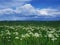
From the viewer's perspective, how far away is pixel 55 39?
23.4 ft

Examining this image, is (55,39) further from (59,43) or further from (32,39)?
(32,39)

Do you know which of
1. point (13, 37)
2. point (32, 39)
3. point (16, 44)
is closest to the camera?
point (16, 44)

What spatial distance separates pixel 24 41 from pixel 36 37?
535 mm

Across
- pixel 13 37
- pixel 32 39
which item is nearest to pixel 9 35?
pixel 13 37

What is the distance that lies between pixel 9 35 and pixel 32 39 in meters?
1.26

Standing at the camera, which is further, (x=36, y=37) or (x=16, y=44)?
(x=36, y=37)

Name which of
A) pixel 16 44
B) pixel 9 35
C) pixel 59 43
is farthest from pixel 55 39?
pixel 9 35

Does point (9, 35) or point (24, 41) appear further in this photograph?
point (9, 35)

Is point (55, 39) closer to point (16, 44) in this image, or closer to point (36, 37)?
point (36, 37)

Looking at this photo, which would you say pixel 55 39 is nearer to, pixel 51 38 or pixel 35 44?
pixel 51 38

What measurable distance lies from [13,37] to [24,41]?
0.91m

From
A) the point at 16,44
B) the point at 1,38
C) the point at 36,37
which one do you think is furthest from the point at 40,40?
the point at 1,38

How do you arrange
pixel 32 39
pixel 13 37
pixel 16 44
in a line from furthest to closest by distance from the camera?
pixel 13 37
pixel 32 39
pixel 16 44

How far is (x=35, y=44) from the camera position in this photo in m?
6.82
